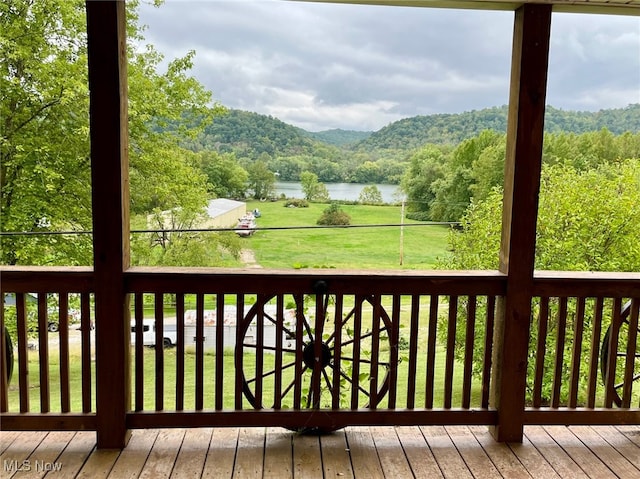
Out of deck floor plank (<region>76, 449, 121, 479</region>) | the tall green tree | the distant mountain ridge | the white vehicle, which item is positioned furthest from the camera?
the tall green tree

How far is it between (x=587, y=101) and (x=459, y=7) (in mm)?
1419

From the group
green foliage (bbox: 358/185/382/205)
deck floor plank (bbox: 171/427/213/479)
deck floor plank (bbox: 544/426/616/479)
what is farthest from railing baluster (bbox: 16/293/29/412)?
deck floor plank (bbox: 544/426/616/479)

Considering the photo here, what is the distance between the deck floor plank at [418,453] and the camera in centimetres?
221

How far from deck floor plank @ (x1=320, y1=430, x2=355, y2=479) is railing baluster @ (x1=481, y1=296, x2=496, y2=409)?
778 mm

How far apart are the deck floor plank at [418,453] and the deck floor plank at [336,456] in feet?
0.98

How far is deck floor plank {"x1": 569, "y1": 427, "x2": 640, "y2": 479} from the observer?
2.24 meters

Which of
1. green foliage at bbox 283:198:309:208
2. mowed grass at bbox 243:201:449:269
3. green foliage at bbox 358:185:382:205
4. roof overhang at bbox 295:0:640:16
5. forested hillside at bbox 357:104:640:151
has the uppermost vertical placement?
roof overhang at bbox 295:0:640:16

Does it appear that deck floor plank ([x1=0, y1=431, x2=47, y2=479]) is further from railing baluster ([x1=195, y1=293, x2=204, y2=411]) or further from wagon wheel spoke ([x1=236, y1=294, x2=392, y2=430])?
wagon wheel spoke ([x1=236, y1=294, x2=392, y2=430])

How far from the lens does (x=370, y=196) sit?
112 inches

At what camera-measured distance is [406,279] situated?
2416mm

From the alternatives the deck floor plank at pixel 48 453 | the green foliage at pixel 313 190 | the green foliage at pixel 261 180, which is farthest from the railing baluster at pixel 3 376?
the green foliage at pixel 313 190

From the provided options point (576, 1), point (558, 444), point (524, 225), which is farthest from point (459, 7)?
point (558, 444)

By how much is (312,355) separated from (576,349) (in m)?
1.38

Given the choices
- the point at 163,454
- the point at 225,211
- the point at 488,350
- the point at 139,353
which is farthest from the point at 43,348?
the point at 488,350
